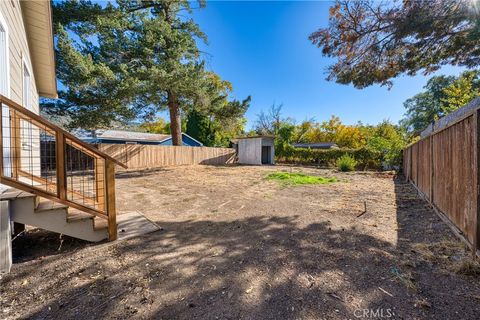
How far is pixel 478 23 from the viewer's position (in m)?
3.91

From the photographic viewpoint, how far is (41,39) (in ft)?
16.8

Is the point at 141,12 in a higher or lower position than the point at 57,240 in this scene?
higher

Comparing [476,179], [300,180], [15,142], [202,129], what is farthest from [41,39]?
[202,129]

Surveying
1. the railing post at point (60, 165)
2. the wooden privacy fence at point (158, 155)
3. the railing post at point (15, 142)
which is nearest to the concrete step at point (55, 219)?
the railing post at point (60, 165)

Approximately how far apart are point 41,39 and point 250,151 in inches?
611

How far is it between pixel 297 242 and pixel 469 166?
221cm

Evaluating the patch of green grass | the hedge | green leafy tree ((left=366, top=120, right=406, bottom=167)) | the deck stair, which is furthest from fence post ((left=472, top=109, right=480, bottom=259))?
the hedge

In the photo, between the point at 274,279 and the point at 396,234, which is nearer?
the point at 274,279

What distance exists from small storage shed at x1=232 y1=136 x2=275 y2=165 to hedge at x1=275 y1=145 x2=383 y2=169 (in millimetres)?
1447

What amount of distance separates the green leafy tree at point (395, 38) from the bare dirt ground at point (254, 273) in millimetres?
4146

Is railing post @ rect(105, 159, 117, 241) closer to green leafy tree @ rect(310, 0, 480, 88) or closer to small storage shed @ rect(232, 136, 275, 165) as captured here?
green leafy tree @ rect(310, 0, 480, 88)

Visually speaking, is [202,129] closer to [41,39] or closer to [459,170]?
[41,39]

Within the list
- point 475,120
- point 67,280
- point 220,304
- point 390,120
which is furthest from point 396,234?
point 390,120

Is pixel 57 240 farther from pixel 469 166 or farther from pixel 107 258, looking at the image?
pixel 469 166
